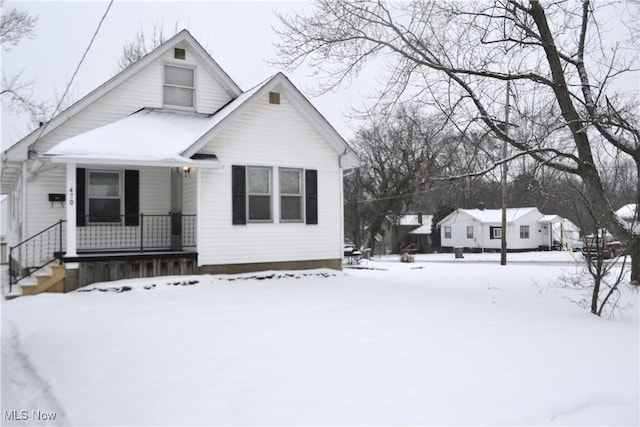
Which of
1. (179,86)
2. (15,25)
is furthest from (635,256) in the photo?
(15,25)

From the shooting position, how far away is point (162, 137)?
11594 millimetres

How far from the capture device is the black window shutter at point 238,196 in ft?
38.6

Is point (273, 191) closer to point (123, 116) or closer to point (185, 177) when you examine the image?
point (185, 177)

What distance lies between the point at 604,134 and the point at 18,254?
13.3m

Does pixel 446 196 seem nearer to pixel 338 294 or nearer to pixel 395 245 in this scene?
pixel 395 245

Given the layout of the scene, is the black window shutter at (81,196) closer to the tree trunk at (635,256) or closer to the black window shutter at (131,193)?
the black window shutter at (131,193)

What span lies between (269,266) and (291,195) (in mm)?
1875

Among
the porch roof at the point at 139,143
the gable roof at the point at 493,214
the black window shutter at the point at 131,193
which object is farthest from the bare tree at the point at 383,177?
the black window shutter at the point at 131,193

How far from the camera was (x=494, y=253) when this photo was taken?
40281 mm

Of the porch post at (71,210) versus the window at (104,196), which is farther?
the window at (104,196)

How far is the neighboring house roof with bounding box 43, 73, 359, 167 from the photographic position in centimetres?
1026

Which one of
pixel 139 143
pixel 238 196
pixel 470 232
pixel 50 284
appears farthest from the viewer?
pixel 470 232

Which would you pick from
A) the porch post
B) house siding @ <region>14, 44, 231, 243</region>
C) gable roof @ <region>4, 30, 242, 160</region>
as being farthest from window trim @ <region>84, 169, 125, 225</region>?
the porch post

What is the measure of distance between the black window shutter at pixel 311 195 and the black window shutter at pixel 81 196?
5.30 m
